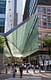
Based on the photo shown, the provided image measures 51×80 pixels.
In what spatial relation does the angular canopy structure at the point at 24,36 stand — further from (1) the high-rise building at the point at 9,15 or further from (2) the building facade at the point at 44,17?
(1) the high-rise building at the point at 9,15

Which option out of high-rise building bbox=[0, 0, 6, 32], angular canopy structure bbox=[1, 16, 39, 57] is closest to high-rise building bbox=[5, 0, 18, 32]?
angular canopy structure bbox=[1, 16, 39, 57]

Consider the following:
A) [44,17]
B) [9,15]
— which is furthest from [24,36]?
[9,15]


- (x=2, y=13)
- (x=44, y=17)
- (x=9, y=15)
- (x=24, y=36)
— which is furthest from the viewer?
(x=9, y=15)

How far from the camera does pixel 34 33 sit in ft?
156

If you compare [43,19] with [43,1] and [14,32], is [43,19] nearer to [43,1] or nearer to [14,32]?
[43,1]

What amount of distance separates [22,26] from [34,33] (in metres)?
10.3

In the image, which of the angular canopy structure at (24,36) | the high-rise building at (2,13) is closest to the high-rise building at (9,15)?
the angular canopy structure at (24,36)

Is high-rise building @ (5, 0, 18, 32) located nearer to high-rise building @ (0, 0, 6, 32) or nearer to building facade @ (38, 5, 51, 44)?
building facade @ (38, 5, 51, 44)

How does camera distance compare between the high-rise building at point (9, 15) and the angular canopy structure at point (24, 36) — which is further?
the high-rise building at point (9, 15)

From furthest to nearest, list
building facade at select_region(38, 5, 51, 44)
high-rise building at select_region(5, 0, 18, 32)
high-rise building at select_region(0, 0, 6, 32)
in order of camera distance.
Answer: high-rise building at select_region(5, 0, 18, 32)
building facade at select_region(38, 5, 51, 44)
high-rise building at select_region(0, 0, 6, 32)

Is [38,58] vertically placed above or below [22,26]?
below

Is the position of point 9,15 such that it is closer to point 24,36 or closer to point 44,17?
point 44,17

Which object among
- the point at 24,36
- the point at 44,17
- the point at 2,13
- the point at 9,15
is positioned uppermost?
the point at 2,13

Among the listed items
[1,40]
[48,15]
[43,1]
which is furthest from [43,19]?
[1,40]
